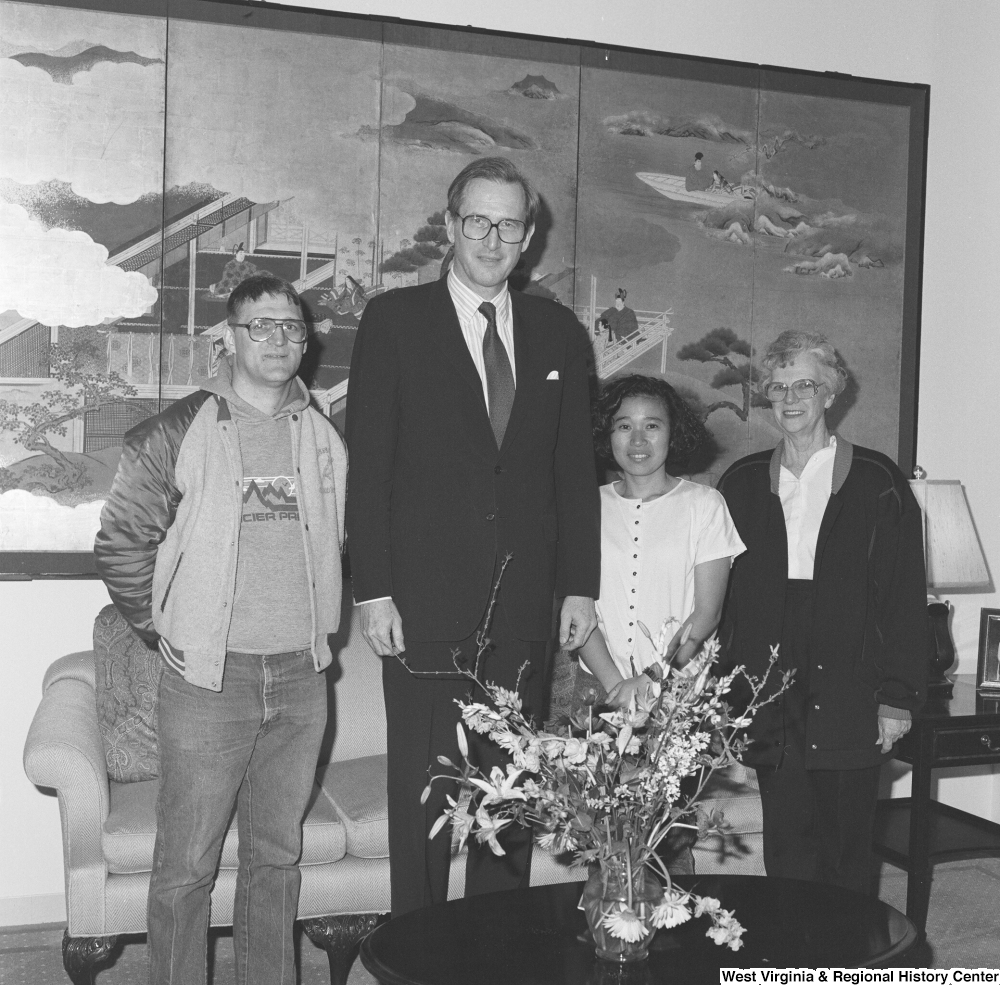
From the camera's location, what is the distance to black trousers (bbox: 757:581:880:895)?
8.68 ft

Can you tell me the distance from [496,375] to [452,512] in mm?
311

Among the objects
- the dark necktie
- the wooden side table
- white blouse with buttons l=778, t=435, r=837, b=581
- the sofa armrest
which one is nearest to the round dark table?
white blouse with buttons l=778, t=435, r=837, b=581

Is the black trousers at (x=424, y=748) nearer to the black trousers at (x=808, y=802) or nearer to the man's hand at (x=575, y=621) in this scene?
the man's hand at (x=575, y=621)

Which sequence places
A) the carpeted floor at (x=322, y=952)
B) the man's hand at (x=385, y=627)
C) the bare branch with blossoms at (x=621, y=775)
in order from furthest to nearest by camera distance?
1. the carpeted floor at (x=322, y=952)
2. the man's hand at (x=385, y=627)
3. the bare branch with blossoms at (x=621, y=775)

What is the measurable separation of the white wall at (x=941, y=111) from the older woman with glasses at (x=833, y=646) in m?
1.44

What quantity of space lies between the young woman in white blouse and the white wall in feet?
5.02

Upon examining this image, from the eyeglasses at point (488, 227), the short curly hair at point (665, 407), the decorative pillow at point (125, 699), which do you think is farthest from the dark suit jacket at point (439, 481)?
the decorative pillow at point (125, 699)

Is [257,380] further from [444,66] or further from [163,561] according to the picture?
[444,66]

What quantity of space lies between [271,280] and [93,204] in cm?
92

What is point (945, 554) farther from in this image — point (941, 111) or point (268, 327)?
point (268, 327)

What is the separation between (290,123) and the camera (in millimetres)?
3355

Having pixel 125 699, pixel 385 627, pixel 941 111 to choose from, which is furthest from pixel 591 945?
pixel 941 111

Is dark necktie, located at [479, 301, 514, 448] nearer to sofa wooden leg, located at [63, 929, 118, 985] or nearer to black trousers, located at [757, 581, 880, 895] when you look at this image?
black trousers, located at [757, 581, 880, 895]

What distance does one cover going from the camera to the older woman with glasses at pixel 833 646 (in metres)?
2.63
